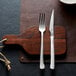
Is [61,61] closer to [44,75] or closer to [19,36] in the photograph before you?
[44,75]

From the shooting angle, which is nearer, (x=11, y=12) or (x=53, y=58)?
(x=53, y=58)

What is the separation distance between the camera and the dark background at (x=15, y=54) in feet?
2.95

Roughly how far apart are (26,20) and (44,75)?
242 mm

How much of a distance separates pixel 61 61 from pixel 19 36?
0.20 meters

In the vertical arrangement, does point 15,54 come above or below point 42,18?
below

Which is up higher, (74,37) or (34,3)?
(34,3)

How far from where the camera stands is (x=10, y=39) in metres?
0.92

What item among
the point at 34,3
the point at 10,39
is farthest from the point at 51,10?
the point at 10,39

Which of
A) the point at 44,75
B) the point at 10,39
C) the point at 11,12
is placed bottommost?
the point at 44,75

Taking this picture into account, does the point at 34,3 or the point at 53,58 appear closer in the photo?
the point at 53,58

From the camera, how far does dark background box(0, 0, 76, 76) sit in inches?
35.4

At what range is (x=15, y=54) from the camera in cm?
92

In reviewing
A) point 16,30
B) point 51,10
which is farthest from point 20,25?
point 51,10

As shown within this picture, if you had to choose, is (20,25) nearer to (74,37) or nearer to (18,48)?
(18,48)
